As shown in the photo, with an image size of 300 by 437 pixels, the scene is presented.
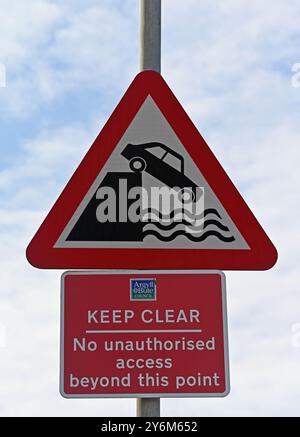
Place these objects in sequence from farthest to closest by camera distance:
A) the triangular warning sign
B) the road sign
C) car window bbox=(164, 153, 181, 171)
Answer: car window bbox=(164, 153, 181, 171) → the triangular warning sign → the road sign

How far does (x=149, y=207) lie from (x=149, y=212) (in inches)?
0.8

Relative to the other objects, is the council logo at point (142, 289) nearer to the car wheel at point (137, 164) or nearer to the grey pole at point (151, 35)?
the car wheel at point (137, 164)

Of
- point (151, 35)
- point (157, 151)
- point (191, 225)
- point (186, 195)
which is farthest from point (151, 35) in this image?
point (191, 225)

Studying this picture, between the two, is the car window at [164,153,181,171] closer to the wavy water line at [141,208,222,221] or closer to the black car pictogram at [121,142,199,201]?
the black car pictogram at [121,142,199,201]

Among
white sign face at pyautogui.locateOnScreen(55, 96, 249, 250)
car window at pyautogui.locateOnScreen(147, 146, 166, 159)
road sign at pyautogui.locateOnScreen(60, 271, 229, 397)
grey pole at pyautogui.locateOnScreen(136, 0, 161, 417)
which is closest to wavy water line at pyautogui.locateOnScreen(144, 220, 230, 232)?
white sign face at pyautogui.locateOnScreen(55, 96, 249, 250)

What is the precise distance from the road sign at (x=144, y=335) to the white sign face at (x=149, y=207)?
0.12 m

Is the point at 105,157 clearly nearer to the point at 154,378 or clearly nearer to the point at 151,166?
the point at 151,166

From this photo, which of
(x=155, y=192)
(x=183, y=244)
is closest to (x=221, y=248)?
(x=183, y=244)

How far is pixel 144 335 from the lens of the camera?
2.55 meters

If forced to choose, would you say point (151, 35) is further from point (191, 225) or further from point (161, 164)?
point (191, 225)

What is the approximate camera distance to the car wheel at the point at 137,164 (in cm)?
272

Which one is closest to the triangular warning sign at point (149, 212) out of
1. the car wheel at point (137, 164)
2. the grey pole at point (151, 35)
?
the car wheel at point (137, 164)

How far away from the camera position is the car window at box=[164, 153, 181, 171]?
9.00 ft
